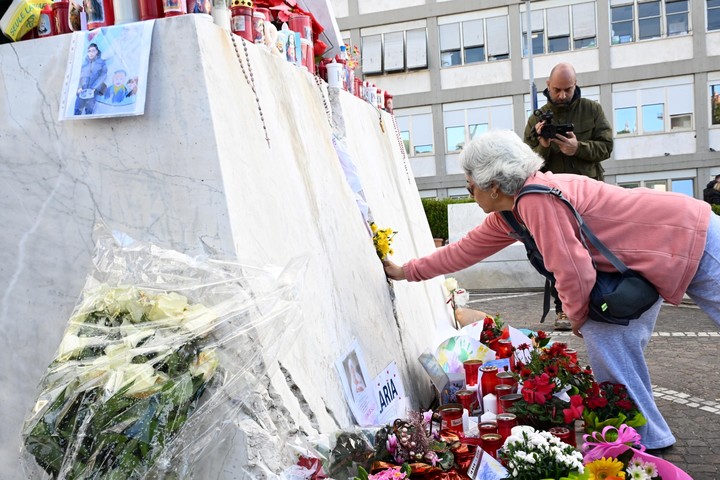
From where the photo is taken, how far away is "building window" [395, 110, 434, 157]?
77.8 ft

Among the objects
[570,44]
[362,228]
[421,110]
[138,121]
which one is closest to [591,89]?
[570,44]

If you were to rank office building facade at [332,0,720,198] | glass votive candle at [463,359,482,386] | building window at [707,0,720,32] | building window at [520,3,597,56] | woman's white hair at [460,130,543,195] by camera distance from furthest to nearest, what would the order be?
building window at [520,3,597,56]
office building facade at [332,0,720,198]
building window at [707,0,720,32]
glass votive candle at [463,359,482,386]
woman's white hair at [460,130,543,195]

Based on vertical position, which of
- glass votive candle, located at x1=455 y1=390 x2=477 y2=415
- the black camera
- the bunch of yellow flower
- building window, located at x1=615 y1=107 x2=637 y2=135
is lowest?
glass votive candle, located at x1=455 y1=390 x2=477 y2=415

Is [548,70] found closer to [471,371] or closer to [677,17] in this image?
[677,17]

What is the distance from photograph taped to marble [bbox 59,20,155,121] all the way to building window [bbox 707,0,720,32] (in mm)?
22381

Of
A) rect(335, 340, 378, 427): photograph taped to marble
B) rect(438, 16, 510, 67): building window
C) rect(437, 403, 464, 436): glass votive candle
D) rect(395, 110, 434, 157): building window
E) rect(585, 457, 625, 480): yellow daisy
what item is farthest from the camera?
rect(395, 110, 434, 157): building window

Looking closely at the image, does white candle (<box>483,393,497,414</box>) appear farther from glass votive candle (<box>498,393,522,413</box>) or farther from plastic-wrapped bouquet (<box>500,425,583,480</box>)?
plastic-wrapped bouquet (<box>500,425,583,480</box>)

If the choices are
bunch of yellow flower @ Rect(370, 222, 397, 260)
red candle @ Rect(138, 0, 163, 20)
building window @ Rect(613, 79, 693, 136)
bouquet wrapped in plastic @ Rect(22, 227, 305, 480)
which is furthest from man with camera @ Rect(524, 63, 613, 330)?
building window @ Rect(613, 79, 693, 136)

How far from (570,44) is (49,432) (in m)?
22.8

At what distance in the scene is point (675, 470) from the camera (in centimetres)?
257

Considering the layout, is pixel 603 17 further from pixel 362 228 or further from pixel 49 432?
pixel 49 432

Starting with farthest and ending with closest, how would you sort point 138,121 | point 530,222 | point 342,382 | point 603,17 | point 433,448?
point 603,17, point 530,222, point 342,382, point 433,448, point 138,121

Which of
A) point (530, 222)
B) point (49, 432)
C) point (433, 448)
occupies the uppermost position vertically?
point (530, 222)

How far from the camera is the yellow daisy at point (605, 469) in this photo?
93.2 inches
